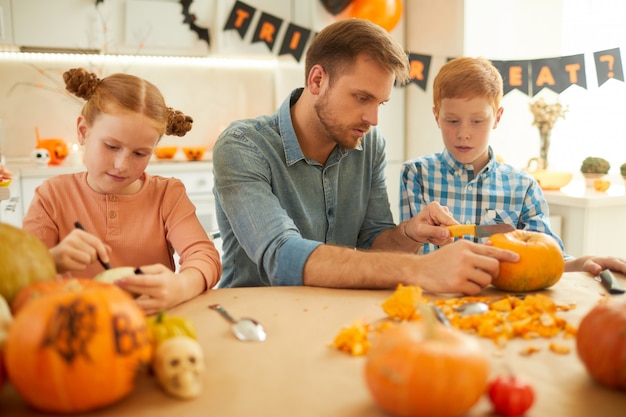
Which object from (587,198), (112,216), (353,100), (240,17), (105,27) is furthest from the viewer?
(240,17)

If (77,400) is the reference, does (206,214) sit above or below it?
below

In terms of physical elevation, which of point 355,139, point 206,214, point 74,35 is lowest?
point 206,214

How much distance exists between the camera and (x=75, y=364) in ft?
1.92

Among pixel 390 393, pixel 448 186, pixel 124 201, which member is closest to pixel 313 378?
pixel 390 393

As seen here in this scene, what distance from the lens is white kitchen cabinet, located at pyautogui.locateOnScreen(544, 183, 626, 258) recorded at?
102 inches

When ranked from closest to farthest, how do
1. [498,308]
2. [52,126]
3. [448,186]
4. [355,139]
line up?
[498,308] → [355,139] → [448,186] → [52,126]

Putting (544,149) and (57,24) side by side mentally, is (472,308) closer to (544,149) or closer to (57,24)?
(544,149)

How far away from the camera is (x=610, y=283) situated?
1139 mm

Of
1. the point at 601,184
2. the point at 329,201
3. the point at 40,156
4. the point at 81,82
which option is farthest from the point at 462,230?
the point at 40,156

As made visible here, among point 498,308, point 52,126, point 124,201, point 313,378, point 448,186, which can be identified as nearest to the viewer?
point 313,378

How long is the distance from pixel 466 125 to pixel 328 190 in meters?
0.52

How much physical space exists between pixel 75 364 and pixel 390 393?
0.34 meters

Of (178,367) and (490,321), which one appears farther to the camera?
(490,321)

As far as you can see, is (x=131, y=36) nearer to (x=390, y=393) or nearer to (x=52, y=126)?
(x=52, y=126)
